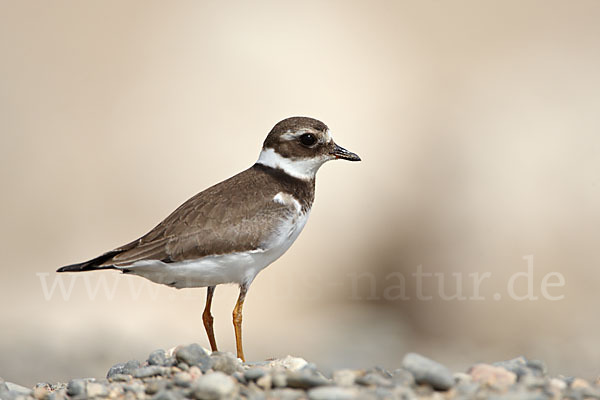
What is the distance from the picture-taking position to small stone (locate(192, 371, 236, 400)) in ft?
14.6

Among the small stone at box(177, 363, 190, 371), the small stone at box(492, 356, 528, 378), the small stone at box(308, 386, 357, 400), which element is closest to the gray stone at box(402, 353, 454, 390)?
the small stone at box(308, 386, 357, 400)

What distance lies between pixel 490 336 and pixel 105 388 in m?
9.20


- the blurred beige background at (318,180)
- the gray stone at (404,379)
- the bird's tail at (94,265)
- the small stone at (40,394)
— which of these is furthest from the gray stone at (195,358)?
the blurred beige background at (318,180)

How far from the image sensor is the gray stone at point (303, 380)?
14.7 feet

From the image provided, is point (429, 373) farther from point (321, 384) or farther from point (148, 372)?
point (148, 372)

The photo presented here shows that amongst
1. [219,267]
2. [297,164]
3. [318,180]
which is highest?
[318,180]

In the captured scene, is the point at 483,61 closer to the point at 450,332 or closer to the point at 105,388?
the point at 450,332

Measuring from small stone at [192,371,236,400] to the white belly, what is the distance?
193 centimetres

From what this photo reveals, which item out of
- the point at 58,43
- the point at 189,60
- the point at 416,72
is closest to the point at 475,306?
the point at 416,72

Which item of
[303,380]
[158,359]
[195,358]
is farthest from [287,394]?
[158,359]

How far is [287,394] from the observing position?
4441 mm

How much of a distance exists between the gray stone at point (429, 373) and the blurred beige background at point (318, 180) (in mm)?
8271

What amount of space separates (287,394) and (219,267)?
2134 millimetres

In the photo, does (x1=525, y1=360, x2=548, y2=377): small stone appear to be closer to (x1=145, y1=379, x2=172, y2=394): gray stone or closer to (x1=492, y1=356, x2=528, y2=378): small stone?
(x1=492, y1=356, x2=528, y2=378): small stone
